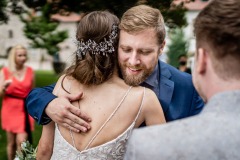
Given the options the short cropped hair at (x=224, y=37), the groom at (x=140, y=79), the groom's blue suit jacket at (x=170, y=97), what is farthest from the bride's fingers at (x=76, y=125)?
the short cropped hair at (x=224, y=37)

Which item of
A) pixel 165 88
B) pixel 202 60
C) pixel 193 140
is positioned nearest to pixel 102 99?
pixel 165 88

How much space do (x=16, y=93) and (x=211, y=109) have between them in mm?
6181

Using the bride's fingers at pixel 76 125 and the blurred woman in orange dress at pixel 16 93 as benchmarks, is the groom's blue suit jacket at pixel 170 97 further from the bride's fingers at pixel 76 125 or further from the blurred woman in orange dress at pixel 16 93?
the blurred woman in orange dress at pixel 16 93

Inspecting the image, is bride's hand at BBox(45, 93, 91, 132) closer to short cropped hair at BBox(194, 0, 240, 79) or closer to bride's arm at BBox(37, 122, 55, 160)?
bride's arm at BBox(37, 122, 55, 160)

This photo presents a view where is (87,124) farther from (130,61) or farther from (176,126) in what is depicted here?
(176,126)

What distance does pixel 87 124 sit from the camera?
96.3 inches

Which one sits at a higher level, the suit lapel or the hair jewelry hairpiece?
the hair jewelry hairpiece

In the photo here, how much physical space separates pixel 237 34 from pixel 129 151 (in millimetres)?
474

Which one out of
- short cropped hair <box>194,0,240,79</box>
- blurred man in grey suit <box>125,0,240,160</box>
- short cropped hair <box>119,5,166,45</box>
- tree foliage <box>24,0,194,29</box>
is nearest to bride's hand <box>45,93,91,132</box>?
short cropped hair <box>119,5,166,45</box>

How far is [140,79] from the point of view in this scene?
265cm

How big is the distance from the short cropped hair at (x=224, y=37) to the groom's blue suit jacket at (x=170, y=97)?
1.27m

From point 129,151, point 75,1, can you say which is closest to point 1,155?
point 75,1

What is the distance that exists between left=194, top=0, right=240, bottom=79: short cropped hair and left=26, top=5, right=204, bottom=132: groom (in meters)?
1.09

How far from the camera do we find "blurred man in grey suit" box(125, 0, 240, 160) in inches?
54.2
